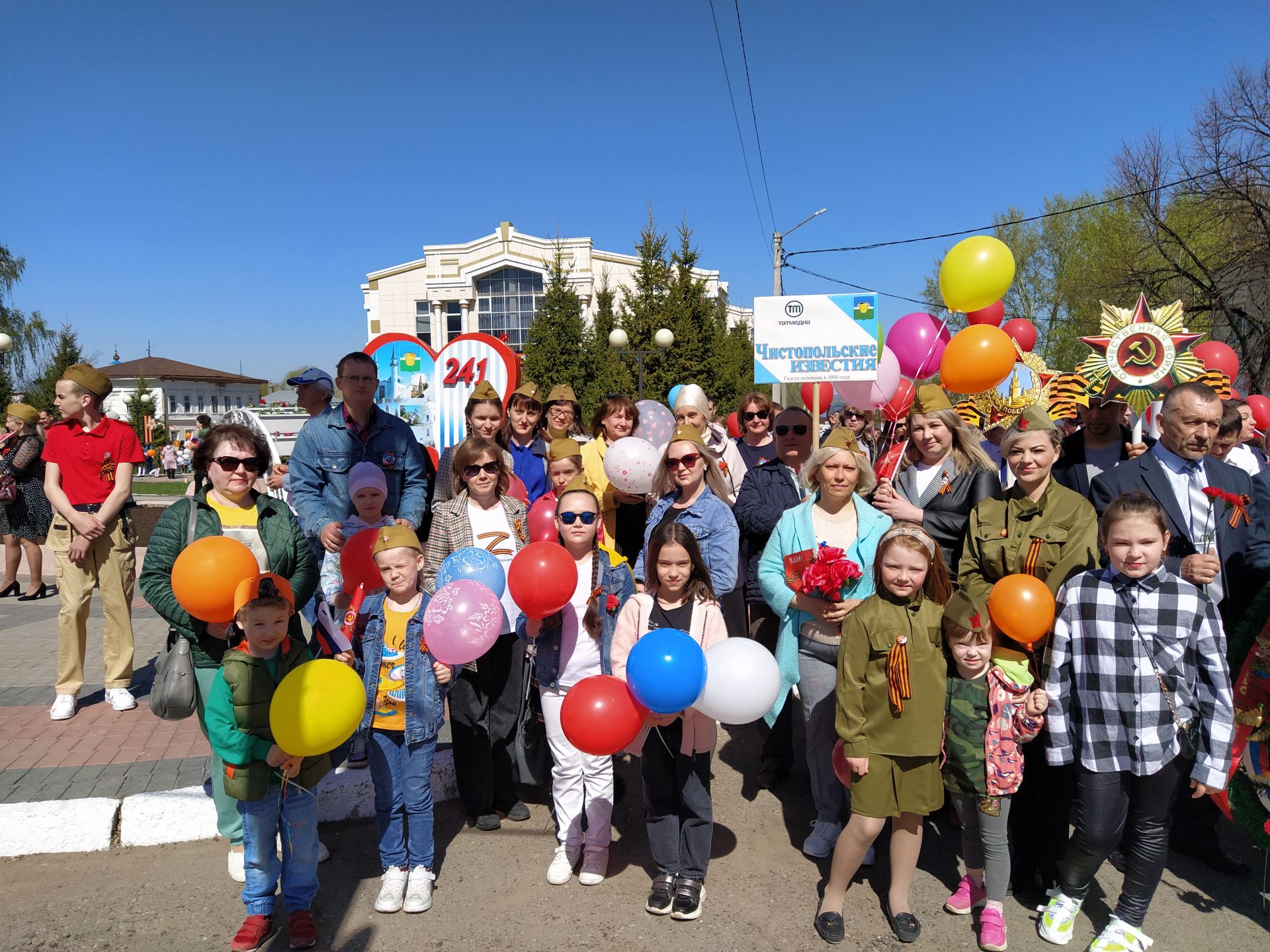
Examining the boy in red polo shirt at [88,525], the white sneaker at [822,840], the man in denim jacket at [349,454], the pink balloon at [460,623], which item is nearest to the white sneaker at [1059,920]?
the white sneaker at [822,840]

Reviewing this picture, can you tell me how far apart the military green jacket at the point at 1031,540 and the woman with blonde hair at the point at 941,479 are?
23 cm

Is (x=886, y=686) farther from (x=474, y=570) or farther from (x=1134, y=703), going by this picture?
(x=474, y=570)

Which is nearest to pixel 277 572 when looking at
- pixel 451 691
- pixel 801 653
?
pixel 451 691

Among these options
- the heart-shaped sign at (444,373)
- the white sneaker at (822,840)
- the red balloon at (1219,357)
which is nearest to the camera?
the white sneaker at (822,840)

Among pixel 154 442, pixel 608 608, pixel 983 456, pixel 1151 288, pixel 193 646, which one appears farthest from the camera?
pixel 154 442

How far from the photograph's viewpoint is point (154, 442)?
35.8 metres

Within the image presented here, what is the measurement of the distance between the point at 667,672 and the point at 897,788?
104 cm

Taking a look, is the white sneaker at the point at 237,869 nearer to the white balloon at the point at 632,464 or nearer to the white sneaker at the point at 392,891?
the white sneaker at the point at 392,891

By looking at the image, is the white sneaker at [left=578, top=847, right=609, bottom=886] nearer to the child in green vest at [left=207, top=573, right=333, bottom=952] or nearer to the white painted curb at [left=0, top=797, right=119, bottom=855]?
the child in green vest at [left=207, top=573, right=333, bottom=952]

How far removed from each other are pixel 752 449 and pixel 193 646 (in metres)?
3.53

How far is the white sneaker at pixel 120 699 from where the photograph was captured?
5250mm

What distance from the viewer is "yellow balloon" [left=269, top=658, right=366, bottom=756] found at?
2721mm

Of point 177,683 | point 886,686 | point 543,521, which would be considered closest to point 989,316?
point 886,686

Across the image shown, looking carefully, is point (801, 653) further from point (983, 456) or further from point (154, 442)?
point (154, 442)
